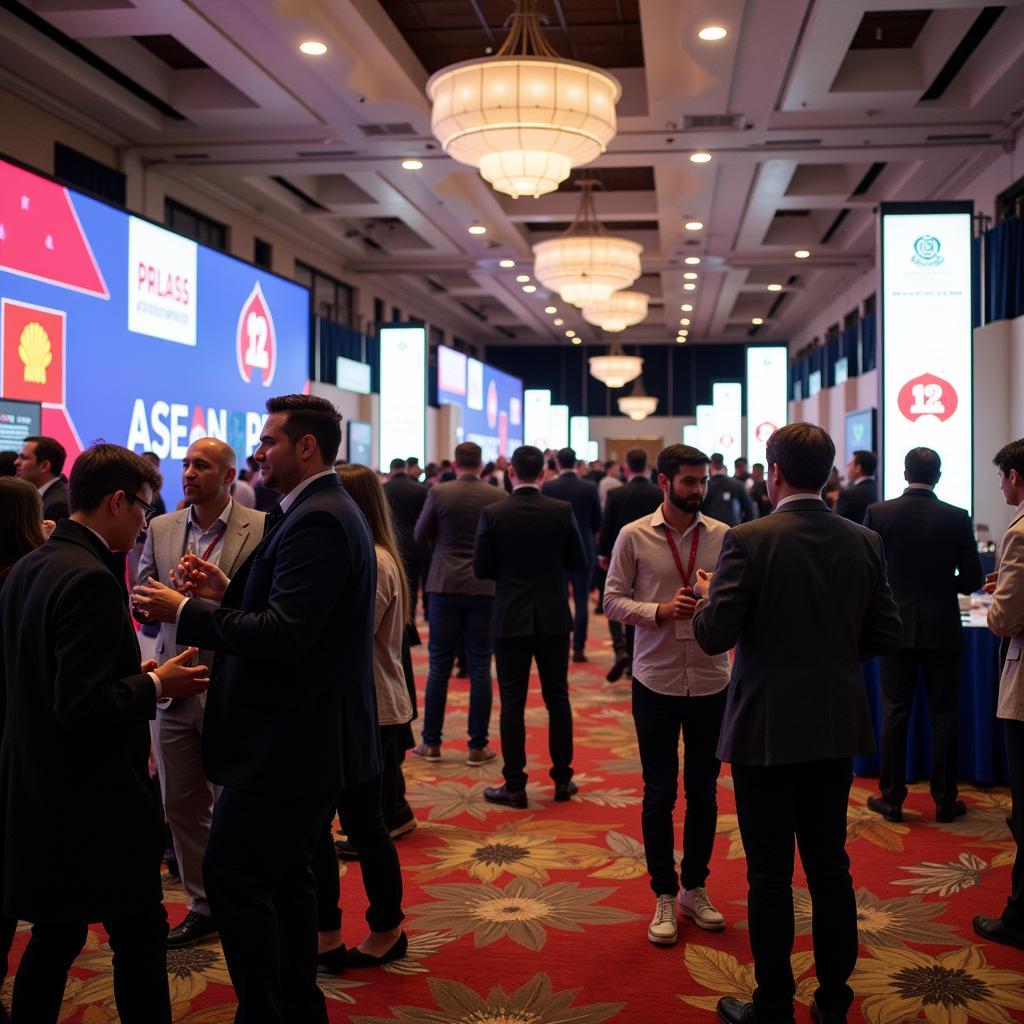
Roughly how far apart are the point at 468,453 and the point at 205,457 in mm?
2809

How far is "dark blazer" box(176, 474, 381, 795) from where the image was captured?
7.25 ft

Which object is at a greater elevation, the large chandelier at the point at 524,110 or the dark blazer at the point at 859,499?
the large chandelier at the point at 524,110

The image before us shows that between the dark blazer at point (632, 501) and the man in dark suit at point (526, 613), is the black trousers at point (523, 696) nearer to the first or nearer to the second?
the man in dark suit at point (526, 613)

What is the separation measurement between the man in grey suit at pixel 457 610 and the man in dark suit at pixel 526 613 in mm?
693

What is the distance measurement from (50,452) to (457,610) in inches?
88.0

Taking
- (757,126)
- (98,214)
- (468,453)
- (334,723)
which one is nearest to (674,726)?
(334,723)

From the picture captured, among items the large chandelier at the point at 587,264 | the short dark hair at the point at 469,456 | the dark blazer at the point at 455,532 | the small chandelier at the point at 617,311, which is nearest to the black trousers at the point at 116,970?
the dark blazer at the point at 455,532

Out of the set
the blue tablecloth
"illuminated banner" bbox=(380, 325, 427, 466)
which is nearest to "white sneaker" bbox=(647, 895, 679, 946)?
the blue tablecloth

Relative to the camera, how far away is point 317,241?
50.6 feet

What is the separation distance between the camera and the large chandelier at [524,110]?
20.3 feet

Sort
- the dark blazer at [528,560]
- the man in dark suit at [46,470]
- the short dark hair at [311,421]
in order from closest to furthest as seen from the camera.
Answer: the short dark hair at [311,421] < the man in dark suit at [46,470] < the dark blazer at [528,560]

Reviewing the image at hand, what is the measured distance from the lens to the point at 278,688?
7.47ft

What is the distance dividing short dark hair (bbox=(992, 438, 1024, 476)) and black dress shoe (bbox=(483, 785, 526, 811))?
8.33 feet

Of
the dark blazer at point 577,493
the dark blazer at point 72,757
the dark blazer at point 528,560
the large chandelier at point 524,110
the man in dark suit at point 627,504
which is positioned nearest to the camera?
the dark blazer at point 72,757
